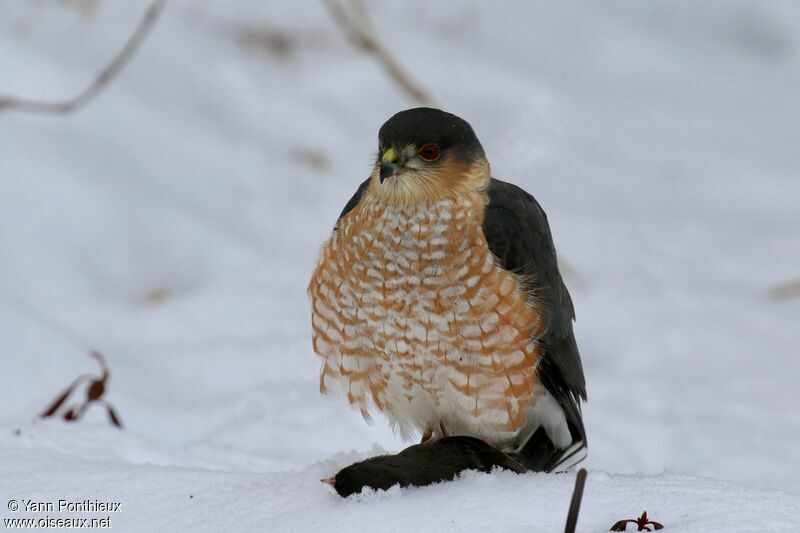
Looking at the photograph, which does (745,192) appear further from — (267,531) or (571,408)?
(267,531)

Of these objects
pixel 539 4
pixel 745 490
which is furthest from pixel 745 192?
pixel 745 490

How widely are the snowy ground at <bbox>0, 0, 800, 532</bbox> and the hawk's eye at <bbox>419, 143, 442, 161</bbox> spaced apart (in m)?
0.98

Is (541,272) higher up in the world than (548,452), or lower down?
higher up

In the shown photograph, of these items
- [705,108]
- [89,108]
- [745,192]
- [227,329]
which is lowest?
[227,329]

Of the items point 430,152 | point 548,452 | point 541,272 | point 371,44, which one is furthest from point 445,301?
point 371,44

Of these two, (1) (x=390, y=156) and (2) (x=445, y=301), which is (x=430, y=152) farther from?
(2) (x=445, y=301)

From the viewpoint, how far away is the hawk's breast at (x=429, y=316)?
3316 mm

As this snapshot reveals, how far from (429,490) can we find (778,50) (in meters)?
7.94

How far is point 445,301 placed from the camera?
130 inches

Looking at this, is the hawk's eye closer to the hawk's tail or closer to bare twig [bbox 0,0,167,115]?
the hawk's tail

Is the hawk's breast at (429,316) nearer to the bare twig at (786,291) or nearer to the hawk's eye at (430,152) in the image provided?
the hawk's eye at (430,152)

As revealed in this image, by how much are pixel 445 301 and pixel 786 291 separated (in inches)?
194

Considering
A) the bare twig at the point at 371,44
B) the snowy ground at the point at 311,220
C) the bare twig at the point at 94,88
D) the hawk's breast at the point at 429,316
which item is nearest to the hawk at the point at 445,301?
the hawk's breast at the point at 429,316

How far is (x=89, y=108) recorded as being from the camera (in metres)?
8.29
